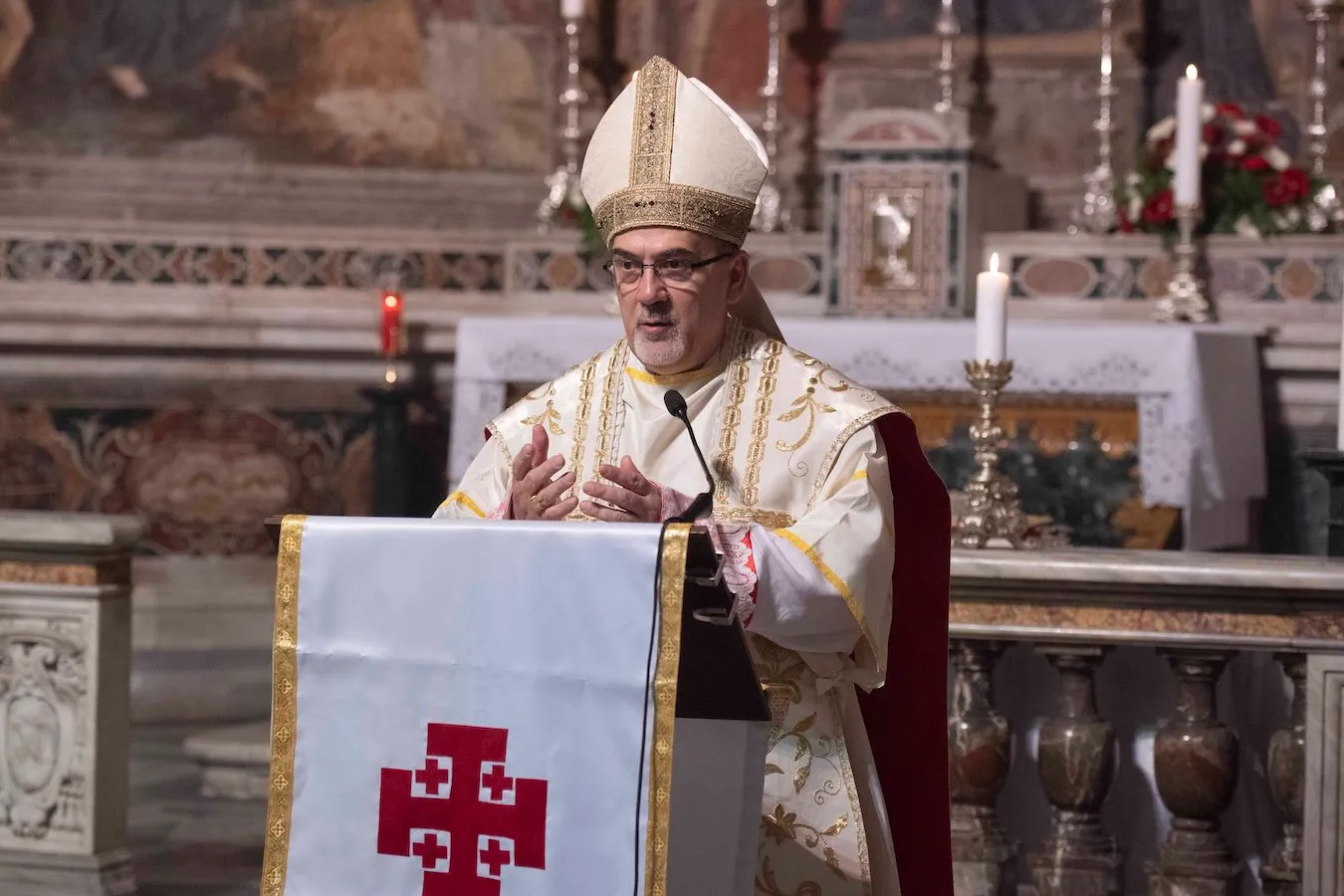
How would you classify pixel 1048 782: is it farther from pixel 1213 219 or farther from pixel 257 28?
pixel 257 28

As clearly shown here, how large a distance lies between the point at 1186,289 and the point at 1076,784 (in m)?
3.41

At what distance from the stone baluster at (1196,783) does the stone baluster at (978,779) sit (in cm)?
29

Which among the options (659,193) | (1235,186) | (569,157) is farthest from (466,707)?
(569,157)

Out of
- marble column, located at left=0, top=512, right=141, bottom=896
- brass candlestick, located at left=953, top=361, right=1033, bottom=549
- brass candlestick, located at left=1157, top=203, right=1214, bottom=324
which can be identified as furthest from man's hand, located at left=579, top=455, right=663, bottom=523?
brass candlestick, located at left=1157, top=203, right=1214, bottom=324

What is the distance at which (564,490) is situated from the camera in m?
2.77

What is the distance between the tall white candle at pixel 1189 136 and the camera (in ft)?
21.6

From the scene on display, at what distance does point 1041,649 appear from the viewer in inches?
155

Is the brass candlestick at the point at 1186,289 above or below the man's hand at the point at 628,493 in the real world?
above

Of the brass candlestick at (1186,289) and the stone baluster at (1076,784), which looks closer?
the stone baluster at (1076,784)

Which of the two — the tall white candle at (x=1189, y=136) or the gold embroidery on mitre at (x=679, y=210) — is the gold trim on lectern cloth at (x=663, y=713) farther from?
the tall white candle at (x=1189, y=136)

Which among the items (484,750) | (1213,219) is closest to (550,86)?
(1213,219)

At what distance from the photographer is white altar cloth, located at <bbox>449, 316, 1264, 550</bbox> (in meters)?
6.34

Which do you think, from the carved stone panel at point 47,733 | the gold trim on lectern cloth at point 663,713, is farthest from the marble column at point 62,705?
the gold trim on lectern cloth at point 663,713

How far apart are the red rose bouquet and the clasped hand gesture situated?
4834 millimetres
